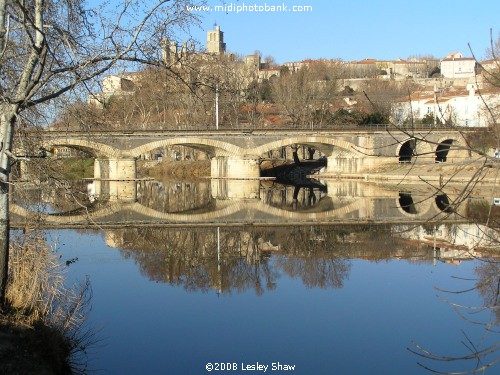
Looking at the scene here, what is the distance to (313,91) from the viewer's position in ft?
184

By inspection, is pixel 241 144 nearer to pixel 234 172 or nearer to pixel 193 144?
pixel 234 172

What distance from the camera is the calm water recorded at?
27.1 feet

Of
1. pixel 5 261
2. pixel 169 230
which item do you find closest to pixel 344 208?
pixel 169 230

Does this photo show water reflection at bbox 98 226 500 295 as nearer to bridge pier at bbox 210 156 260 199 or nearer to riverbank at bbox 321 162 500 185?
riverbank at bbox 321 162 500 185

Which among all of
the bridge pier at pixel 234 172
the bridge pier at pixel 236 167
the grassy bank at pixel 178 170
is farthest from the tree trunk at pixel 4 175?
the grassy bank at pixel 178 170

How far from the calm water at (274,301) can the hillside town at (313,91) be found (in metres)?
2.77

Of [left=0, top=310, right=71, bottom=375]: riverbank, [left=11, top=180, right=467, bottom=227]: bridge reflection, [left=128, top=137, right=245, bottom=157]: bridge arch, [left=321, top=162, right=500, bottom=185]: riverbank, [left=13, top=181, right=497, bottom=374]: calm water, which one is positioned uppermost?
[left=128, top=137, right=245, bottom=157]: bridge arch

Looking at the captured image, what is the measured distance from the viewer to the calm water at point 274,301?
826cm

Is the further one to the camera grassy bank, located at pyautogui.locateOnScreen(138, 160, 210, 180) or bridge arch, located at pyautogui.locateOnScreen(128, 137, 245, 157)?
grassy bank, located at pyautogui.locateOnScreen(138, 160, 210, 180)

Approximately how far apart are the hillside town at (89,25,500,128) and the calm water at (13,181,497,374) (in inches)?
109

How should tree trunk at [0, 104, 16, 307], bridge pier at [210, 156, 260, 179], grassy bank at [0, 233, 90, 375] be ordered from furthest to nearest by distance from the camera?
bridge pier at [210, 156, 260, 179]
tree trunk at [0, 104, 16, 307]
grassy bank at [0, 233, 90, 375]

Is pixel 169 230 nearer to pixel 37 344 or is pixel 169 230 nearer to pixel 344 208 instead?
pixel 344 208

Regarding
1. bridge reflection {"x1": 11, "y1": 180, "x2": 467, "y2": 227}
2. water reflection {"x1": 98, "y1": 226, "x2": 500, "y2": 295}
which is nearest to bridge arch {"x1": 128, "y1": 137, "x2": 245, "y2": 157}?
bridge reflection {"x1": 11, "y1": 180, "x2": 467, "y2": 227}

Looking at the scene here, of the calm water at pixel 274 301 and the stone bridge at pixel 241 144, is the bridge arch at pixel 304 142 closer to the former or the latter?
the stone bridge at pixel 241 144
